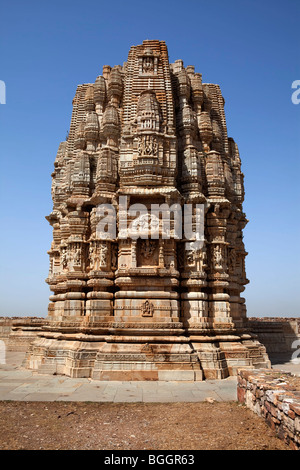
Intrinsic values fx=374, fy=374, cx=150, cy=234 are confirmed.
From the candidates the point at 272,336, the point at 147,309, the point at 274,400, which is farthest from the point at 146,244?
the point at 272,336

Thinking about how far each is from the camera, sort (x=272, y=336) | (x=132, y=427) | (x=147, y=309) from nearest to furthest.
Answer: (x=132, y=427), (x=147, y=309), (x=272, y=336)

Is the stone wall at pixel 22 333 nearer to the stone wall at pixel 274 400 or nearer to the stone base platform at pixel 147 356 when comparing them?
the stone base platform at pixel 147 356

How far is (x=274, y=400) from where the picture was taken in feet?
23.7

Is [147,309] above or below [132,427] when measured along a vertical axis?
above

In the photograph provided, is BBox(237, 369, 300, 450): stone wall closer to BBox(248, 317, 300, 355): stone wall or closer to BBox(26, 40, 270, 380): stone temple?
BBox(26, 40, 270, 380): stone temple

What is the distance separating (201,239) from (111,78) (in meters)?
8.96

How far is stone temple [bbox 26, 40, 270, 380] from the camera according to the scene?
13.7m

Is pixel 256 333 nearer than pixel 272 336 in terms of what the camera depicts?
Yes

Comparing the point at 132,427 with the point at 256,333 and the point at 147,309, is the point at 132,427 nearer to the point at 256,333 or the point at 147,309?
the point at 147,309

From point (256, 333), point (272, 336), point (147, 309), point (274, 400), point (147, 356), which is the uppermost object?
point (147, 309)

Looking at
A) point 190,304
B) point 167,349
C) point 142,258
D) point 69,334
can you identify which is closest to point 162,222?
point 142,258

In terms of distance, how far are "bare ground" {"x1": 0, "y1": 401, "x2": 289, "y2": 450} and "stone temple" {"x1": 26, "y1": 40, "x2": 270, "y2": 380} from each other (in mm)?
3766

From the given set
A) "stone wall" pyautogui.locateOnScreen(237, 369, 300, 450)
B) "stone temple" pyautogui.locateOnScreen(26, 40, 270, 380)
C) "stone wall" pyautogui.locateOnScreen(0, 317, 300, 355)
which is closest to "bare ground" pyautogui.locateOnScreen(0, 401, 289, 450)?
"stone wall" pyautogui.locateOnScreen(237, 369, 300, 450)

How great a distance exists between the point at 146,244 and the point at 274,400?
8407 mm
